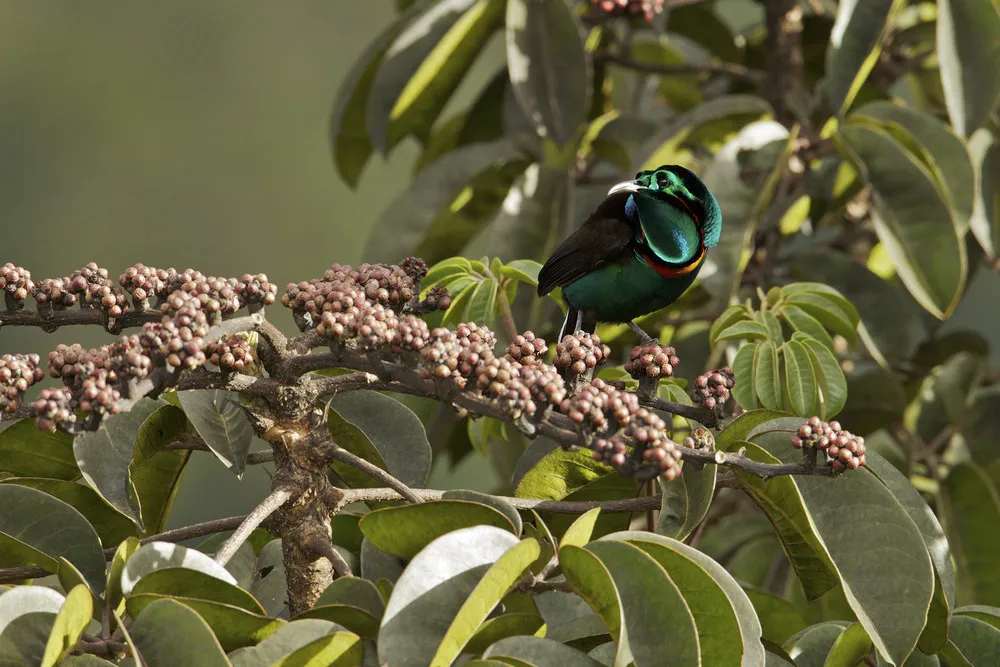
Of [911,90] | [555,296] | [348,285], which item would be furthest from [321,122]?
→ [348,285]

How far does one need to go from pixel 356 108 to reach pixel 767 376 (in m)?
0.97

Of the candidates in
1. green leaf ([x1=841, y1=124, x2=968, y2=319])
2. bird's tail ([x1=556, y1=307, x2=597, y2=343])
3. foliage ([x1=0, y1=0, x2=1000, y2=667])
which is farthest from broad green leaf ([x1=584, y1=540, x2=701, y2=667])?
green leaf ([x1=841, y1=124, x2=968, y2=319])

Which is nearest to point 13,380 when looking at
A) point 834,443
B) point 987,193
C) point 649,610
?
point 649,610

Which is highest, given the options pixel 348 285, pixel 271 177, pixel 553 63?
pixel 553 63

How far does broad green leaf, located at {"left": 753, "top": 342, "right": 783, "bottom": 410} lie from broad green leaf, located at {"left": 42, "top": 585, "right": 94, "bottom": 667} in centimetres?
59

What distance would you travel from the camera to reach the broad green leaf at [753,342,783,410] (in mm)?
1018

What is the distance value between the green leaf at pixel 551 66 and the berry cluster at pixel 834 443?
0.88 metres

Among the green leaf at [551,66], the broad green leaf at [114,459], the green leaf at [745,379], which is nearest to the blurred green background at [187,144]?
the green leaf at [551,66]

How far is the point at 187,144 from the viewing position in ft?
17.0

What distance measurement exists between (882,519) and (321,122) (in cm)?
476

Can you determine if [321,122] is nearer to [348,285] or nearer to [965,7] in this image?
[965,7]

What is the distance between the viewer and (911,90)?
217 centimetres

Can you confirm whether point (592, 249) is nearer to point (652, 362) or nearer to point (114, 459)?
point (652, 362)

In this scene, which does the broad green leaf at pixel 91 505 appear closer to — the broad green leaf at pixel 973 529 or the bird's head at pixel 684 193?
the bird's head at pixel 684 193
